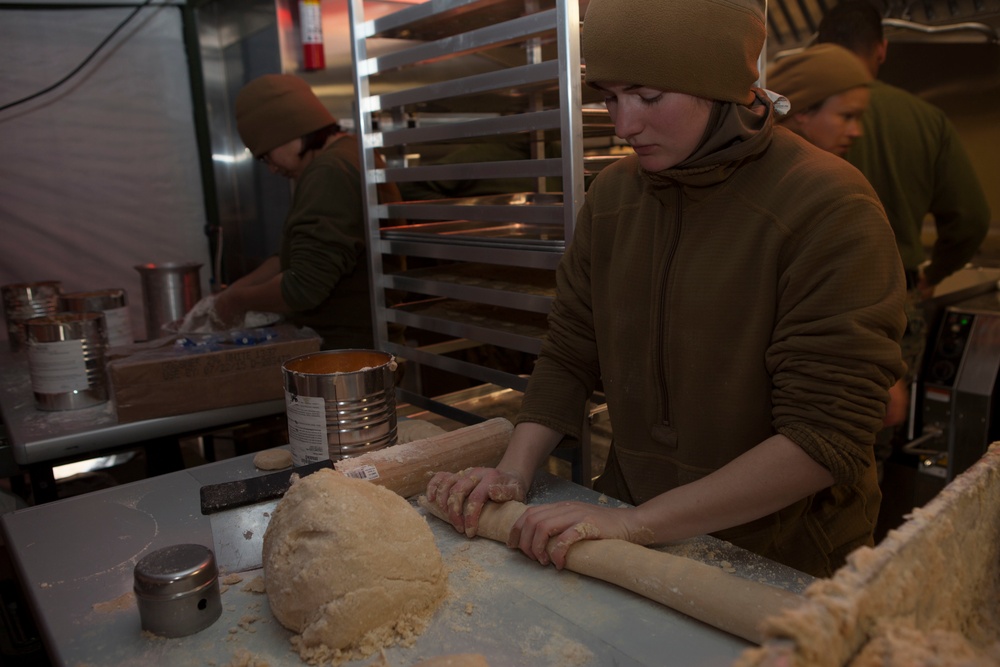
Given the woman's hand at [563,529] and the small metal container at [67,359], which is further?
the small metal container at [67,359]

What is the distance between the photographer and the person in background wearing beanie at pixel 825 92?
236 centimetres

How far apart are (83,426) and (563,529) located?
1.69 m

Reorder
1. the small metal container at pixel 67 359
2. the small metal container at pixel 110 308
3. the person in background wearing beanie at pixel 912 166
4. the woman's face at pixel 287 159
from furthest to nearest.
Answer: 1. the woman's face at pixel 287 159
2. the small metal container at pixel 110 308
3. the person in background wearing beanie at pixel 912 166
4. the small metal container at pixel 67 359

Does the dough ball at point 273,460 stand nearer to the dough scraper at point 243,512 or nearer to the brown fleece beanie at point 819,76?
the dough scraper at point 243,512

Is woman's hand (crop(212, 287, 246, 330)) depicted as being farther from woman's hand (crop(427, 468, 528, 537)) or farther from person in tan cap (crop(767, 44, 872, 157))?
person in tan cap (crop(767, 44, 872, 157))

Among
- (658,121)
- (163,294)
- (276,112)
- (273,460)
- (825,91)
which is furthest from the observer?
(163,294)

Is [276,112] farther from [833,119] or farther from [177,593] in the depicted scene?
[177,593]

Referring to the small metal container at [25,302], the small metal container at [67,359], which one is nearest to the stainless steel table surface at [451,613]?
the small metal container at [67,359]

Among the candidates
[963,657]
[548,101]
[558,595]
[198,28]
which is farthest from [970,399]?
[198,28]

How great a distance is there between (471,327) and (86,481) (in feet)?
10.1

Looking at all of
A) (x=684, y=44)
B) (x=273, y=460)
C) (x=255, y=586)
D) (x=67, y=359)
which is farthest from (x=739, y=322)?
(x=67, y=359)

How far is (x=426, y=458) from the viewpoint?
4.97 ft

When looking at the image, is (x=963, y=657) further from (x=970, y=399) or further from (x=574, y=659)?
(x=970, y=399)

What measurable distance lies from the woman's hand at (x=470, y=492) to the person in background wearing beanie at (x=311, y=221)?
1.49 metres
